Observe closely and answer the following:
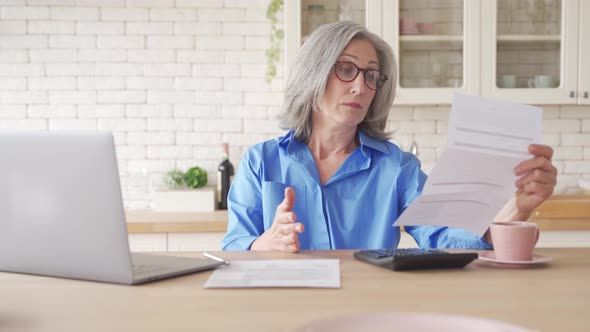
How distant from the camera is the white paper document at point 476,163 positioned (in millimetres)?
1325

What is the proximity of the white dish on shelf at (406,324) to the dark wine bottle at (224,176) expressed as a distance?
2623 mm

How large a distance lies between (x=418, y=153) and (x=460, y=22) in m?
0.72

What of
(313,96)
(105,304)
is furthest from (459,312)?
(313,96)

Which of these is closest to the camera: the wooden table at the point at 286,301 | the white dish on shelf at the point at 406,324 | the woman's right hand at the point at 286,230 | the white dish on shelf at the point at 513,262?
the white dish on shelf at the point at 406,324

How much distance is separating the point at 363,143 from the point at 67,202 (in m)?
1.16

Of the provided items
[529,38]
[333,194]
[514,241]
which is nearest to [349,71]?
[333,194]

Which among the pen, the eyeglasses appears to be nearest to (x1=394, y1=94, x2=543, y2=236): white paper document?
the pen

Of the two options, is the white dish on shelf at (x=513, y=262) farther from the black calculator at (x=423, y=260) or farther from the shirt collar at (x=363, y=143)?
the shirt collar at (x=363, y=143)

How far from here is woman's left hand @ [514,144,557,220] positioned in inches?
58.0

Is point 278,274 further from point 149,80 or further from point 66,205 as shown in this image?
point 149,80

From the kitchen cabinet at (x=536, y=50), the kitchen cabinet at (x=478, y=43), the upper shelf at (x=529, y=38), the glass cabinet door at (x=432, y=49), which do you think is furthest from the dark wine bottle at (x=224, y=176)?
the upper shelf at (x=529, y=38)

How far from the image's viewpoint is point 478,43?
3342 mm

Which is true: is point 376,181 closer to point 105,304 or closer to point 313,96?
point 313,96

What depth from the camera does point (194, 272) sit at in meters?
1.36
